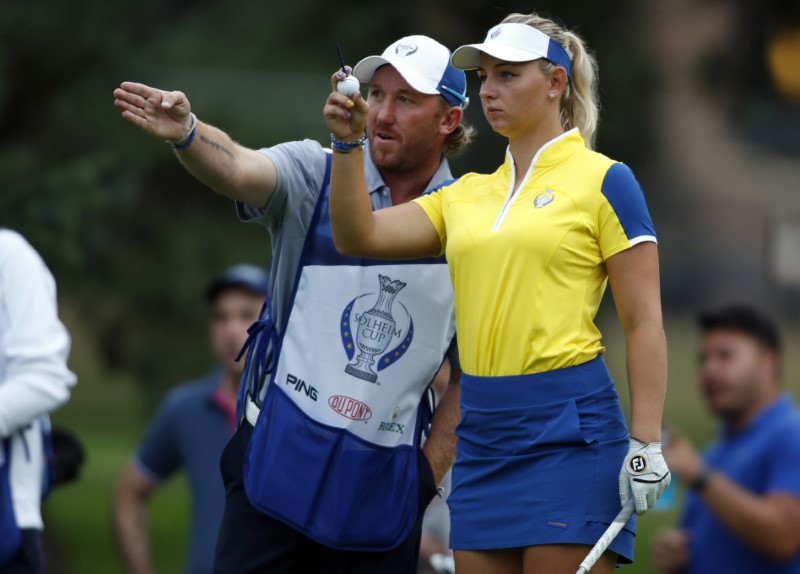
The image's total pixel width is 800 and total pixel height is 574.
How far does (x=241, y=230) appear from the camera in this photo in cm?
933

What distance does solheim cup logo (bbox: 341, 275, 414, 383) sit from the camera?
4.16 m

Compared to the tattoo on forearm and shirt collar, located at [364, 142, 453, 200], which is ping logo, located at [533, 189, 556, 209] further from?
the tattoo on forearm

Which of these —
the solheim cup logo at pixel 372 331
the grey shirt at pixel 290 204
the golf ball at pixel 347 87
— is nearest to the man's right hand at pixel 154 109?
the grey shirt at pixel 290 204

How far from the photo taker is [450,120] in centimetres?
441

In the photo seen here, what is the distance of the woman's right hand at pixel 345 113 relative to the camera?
A: 367 centimetres

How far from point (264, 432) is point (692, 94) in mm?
8644

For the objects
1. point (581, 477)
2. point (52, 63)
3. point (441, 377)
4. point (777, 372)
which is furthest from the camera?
point (52, 63)

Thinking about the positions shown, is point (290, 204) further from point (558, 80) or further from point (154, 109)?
point (558, 80)

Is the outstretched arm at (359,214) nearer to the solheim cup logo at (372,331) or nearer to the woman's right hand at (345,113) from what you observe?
the woman's right hand at (345,113)

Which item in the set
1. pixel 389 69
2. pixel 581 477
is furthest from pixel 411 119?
pixel 581 477

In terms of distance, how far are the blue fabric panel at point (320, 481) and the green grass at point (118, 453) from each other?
17.2 feet

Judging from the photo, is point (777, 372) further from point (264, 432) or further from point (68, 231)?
point (68, 231)

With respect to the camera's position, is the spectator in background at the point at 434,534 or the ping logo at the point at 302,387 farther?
the spectator in background at the point at 434,534

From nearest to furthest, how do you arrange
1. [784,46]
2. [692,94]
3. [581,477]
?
[581,477] → [784,46] → [692,94]
